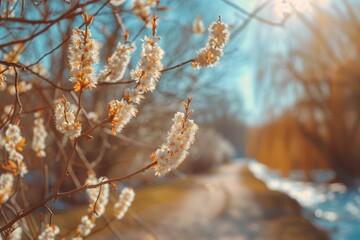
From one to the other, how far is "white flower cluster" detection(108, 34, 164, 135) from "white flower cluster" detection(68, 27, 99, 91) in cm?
11

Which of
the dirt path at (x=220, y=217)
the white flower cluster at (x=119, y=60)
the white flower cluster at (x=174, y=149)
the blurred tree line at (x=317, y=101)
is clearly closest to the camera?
the white flower cluster at (x=174, y=149)

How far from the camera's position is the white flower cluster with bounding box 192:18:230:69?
1400 mm

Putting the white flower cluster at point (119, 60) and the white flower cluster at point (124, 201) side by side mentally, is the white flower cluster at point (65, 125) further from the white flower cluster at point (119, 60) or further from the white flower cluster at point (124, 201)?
the white flower cluster at point (124, 201)

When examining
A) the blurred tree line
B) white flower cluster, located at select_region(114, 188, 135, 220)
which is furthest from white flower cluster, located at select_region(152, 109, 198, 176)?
the blurred tree line

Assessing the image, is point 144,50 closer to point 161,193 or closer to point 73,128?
point 73,128

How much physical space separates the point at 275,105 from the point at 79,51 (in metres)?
11.5

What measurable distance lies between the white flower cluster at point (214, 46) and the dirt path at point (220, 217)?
2502 mm

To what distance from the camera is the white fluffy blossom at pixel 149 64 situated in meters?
1.26

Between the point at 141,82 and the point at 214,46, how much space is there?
30 centimetres

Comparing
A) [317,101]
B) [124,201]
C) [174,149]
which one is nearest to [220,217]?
[124,201]

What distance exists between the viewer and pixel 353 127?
12086 millimetres

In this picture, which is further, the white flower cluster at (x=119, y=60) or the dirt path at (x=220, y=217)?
the dirt path at (x=220, y=217)

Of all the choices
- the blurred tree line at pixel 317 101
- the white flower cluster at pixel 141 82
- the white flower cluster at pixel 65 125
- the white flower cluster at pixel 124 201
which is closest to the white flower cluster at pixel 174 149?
the white flower cluster at pixel 141 82

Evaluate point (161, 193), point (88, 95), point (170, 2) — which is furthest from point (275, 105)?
point (170, 2)
